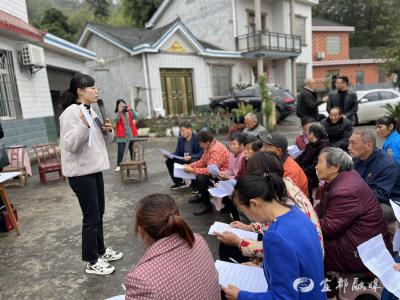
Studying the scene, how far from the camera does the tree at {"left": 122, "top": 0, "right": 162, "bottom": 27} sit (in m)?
22.5

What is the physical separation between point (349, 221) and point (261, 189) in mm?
1011

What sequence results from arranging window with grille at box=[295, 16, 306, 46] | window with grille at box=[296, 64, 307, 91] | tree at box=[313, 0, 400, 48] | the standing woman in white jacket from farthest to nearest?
tree at box=[313, 0, 400, 48]
window with grille at box=[296, 64, 307, 91]
window with grille at box=[295, 16, 306, 46]
the standing woman in white jacket

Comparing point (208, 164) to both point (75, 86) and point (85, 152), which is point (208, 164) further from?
point (75, 86)

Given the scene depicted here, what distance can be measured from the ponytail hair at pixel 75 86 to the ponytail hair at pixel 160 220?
5.40 ft

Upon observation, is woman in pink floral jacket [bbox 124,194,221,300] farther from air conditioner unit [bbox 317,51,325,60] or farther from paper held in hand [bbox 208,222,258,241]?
air conditioner unit [bbox 317,51,325,60]

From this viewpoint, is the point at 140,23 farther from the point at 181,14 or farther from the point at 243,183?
the point at 243,183

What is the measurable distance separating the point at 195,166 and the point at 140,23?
21.3 m

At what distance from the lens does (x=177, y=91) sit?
1441cm

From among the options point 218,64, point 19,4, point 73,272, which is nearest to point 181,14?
point 218,64

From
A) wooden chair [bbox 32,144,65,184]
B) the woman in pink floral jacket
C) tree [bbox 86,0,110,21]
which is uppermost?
tree [bbox 86,0,110,21]

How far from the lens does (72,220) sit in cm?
445

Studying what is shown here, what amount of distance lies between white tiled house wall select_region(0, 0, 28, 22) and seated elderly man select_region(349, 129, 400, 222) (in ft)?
26.7

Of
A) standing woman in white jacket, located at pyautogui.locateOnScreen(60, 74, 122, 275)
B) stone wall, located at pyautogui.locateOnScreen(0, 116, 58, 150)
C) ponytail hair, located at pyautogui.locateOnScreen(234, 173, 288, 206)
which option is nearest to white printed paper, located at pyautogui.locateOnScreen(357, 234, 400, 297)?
ponytail hair, located at pyautogui.locateOnScreen(234, 173, 288, 206)

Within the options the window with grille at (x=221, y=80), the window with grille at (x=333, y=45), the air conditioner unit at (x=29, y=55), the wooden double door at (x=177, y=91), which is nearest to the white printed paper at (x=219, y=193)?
the air conditioner unit at (x=29, y=55)
